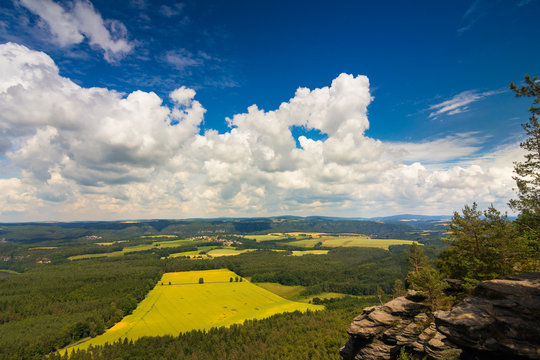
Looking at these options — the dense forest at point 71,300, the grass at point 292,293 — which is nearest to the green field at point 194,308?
the grass at point 292,293

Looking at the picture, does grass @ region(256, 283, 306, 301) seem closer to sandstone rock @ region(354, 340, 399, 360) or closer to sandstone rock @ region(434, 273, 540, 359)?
sandstone rock @ region(354, 340, 399, 360)

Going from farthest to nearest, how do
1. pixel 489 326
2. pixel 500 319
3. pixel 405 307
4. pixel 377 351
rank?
pixel 405 307 → pixel 377 351 → pixel 489 326 → pixel 500 319

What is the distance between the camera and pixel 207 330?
103062 millimetres

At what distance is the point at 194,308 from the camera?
126125 millimetres

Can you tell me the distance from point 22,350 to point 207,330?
69.1 meters

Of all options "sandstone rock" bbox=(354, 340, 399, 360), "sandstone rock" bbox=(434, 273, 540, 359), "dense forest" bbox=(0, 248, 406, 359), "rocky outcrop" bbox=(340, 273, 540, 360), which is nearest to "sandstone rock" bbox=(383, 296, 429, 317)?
"rocky outcrop" bbox=(340, 273, 540, 360)

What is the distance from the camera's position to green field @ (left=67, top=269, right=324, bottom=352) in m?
105

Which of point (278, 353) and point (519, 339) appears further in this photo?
point (278, 353)

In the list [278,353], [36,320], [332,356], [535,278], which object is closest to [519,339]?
[535,278]

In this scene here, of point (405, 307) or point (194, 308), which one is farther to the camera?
point (194, 308)

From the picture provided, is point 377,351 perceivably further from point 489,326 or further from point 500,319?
point 500,319

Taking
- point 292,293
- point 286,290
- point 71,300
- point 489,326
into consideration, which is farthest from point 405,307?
point 71,300

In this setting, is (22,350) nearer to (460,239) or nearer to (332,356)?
(332,356)

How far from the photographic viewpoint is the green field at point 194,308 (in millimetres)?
105375
